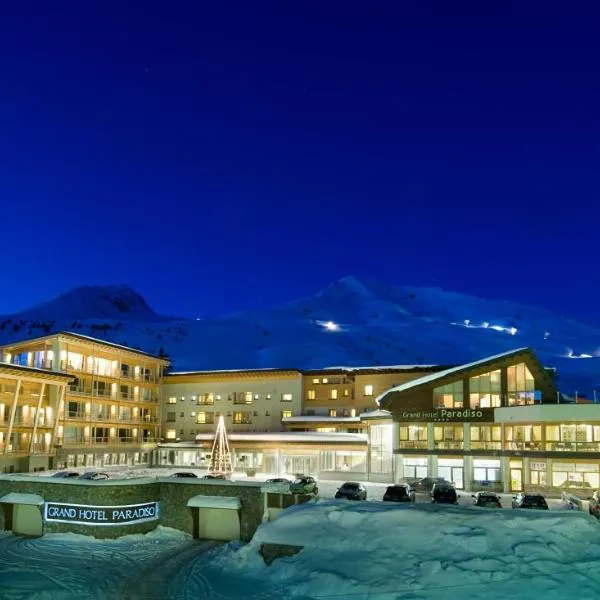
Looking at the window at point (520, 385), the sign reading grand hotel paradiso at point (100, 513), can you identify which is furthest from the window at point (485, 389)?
the sign reading grand hotel paradiso at point (100, 513)

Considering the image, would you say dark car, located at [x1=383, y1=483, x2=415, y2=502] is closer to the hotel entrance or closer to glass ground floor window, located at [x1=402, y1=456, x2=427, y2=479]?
the hotel entrance

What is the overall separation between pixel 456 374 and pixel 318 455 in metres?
15.7

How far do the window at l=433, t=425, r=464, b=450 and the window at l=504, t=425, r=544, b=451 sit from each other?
367 cm

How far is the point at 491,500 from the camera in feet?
123

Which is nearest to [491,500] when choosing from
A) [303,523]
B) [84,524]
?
[303,523]

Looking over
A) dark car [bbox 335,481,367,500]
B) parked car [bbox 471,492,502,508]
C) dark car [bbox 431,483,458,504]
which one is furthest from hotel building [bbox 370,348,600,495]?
dark car [bbox 335,481,367,500]

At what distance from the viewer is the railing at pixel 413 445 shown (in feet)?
178

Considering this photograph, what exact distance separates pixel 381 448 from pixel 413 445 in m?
3.82

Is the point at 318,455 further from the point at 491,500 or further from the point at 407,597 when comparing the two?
the point at 407,597

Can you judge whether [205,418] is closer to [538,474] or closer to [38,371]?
[38,371]

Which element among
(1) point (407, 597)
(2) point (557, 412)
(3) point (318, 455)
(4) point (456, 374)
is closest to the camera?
(1) point (407, 597)

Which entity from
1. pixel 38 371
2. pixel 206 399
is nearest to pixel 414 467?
pixel 206 399

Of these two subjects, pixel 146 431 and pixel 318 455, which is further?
pixel 146 431

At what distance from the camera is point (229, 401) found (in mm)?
74750
